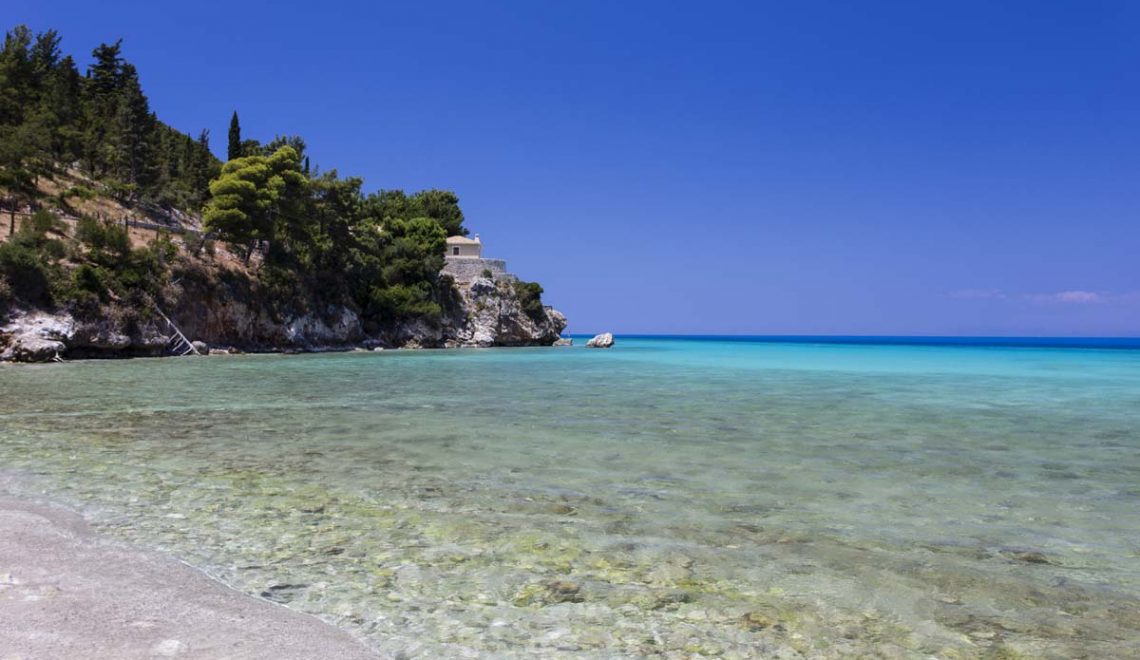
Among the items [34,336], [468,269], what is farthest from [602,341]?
[34,336]

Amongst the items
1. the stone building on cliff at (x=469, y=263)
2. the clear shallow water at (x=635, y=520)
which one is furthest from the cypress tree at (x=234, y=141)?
the clear shallow water at (x=635, y=520)

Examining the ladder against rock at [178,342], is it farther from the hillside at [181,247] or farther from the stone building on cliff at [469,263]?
the stone building on cliff at [469,263]

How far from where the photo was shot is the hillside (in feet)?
124

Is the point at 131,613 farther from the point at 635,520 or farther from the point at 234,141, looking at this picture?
the point at 234,141

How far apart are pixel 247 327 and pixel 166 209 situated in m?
20.8

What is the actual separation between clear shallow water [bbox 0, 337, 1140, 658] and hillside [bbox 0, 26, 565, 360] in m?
27.2

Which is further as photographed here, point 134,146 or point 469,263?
point 469,263

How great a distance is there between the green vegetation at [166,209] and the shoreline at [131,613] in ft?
124

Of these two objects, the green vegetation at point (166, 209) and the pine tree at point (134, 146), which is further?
the pine tree at point (134, 146)

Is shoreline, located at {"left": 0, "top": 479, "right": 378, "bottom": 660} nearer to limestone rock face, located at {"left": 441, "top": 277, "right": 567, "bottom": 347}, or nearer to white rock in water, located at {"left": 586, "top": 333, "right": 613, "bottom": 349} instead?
limestone rock face, located at {"left": 441, "top": 277, "right": 567, "bottom": 347}

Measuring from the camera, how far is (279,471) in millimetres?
8469

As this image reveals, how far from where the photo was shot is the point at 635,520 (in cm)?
652

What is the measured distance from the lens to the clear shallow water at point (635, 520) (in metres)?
4.12

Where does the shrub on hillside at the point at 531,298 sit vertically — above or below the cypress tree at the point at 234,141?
below
